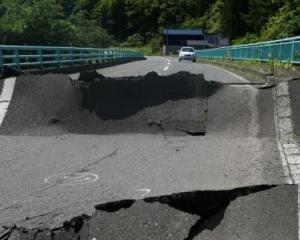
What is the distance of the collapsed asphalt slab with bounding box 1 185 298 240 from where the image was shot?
13.0ft

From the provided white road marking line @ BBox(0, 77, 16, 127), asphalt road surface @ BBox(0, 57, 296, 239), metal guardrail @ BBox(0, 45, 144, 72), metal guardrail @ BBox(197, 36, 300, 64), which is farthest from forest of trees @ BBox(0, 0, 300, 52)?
asphalt road surface @ BBox(0, 57, 296, 239)

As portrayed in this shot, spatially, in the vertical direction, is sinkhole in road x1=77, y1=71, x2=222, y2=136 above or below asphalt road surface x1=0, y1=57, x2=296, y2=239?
above

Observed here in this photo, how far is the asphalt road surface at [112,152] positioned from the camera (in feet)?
16.0

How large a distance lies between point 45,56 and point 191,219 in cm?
1457

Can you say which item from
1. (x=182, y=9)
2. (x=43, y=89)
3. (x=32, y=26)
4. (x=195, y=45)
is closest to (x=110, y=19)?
(x=182, y=9)

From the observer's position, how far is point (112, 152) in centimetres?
688

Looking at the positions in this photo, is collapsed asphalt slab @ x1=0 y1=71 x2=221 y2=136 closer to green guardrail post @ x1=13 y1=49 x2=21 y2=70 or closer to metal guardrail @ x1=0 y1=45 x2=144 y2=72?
metal guardrail @ x1=0 y1=45 x2=144 y2=72

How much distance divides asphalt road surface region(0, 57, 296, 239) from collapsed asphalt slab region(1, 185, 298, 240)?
0.17 meters

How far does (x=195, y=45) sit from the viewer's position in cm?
9531

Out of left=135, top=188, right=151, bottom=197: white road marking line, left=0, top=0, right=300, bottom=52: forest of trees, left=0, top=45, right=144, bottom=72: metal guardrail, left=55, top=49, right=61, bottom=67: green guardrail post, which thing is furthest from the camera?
left=0, top=0, right=300, bottom=52: forest of trees

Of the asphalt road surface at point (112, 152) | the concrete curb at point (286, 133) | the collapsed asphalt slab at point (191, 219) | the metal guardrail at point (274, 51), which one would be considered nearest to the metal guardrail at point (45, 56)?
the asphalt road surface at point (112, 152)

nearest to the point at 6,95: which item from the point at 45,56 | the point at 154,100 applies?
the point at 154,100

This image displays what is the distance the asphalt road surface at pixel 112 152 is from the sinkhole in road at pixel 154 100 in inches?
1.9

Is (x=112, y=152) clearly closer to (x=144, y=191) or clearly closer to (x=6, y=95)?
(x=144, y=191)
